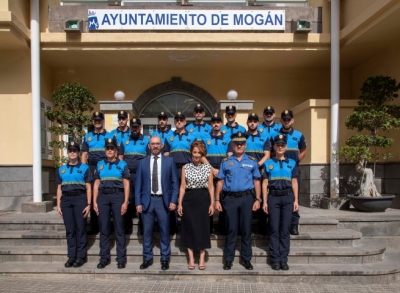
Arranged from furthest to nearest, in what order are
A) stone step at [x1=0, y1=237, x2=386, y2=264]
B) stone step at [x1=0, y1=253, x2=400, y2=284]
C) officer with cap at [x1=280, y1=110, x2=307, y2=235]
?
officer with cap at [x1=280, y1=110, x2=307, y2=235], stone step at [x1=0, y1=237, x2=386, y2=264], stone step at [x1=0, y1=253, x2=400, y2=284]

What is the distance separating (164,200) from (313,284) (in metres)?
2.28

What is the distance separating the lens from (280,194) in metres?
5.13

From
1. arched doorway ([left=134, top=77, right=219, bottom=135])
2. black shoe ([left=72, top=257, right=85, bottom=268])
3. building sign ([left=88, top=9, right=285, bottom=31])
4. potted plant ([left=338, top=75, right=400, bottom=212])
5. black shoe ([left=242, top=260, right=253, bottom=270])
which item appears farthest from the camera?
arched doorway ([left=134, top=77, right=219, bottom=135])

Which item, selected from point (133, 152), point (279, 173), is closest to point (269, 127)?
point (279, 173)

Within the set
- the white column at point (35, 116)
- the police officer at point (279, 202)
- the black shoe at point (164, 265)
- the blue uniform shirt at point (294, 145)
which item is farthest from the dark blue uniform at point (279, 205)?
the white column at point (35, 116)

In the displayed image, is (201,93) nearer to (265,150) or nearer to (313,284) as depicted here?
(265,150)

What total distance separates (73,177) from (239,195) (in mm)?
2316

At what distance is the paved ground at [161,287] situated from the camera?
4.75 m

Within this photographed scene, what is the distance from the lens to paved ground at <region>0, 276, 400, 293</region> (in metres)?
4.75

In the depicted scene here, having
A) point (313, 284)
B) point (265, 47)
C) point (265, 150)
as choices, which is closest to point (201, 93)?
point (265, 47)

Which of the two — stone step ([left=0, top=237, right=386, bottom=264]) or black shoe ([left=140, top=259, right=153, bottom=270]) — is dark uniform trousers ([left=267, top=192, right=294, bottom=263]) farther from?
black shoe ([left=140, top=259, right=153, bottom=270])

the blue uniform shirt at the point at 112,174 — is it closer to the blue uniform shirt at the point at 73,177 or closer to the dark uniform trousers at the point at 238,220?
the blue uniform shirt at the point at 73,177

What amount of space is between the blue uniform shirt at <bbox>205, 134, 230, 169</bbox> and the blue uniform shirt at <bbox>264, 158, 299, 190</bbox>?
3.06 ft

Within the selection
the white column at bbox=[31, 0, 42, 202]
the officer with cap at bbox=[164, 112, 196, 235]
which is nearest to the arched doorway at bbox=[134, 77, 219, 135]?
the white column at bbox=[31, 0, 42, 202]
